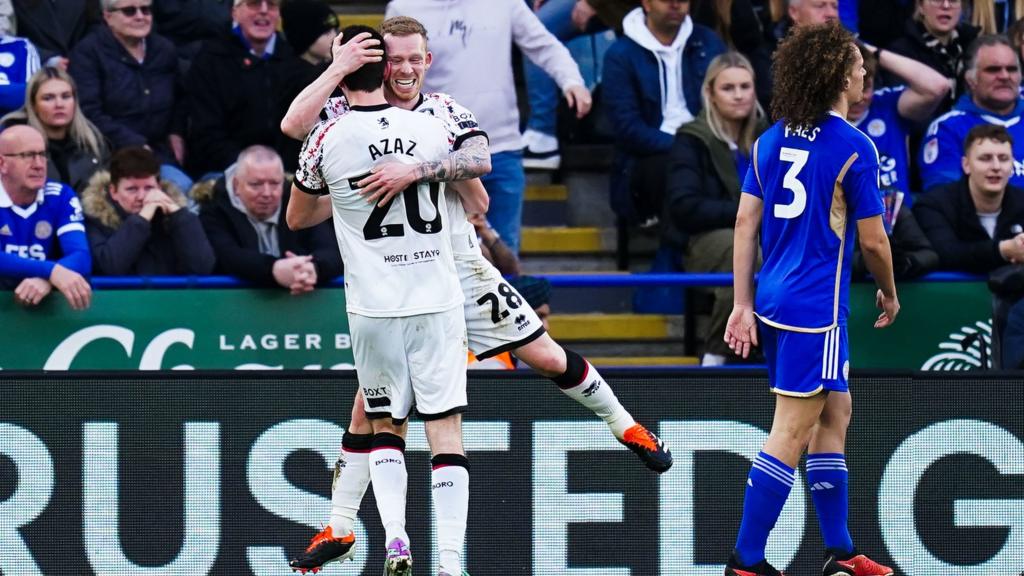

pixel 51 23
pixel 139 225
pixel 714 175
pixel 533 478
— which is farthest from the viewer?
pixel 51 23

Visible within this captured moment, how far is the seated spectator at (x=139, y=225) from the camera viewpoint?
32.0 feet

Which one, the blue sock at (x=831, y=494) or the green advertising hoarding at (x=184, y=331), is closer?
the blue sock at (x=831, y=494)

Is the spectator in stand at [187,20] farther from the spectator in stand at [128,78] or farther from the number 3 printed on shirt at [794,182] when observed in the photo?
the number 3 printed on shirt at [794,182]

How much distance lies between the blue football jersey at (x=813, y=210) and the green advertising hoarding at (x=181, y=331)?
2.98m

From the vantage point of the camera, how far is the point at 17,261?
31.0 ft

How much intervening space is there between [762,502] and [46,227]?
426cm

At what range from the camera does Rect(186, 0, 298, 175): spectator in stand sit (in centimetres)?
1087

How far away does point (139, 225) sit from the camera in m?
9.76

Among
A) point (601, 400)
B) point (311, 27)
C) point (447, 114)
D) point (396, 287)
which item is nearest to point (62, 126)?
point (311, 27)

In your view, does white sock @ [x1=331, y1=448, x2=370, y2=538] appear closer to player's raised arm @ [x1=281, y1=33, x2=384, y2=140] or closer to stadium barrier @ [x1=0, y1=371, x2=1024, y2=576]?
stadium barrier @ [x1=0, y1=371, x2=1024, y2=576]

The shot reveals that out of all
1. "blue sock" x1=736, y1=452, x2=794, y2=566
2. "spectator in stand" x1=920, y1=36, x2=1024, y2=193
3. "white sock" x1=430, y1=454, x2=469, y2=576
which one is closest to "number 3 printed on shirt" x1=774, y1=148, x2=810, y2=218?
"blue sock" x1=736, y1=452, x2=794, y2=566

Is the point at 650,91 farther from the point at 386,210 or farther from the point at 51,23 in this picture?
the point at 386,210

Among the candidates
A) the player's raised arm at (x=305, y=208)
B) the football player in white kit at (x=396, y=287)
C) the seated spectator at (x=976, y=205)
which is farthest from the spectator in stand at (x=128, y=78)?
the seated spectator at (x=976, y=205)

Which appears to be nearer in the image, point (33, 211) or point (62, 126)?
point (33, 211)
